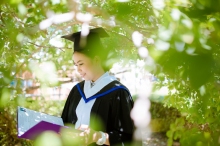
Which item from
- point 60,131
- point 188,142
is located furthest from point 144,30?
point 188,142

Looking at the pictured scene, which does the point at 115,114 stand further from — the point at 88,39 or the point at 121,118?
the point at 88,39

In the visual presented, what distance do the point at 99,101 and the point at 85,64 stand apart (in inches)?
10.3

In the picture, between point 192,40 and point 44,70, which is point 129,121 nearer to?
point 44,70

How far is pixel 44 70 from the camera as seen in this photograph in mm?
1482

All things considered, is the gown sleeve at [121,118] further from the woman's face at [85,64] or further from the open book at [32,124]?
the open book at [32,124]

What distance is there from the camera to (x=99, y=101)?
2053 millimetres

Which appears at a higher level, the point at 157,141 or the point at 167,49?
the point at 167,49

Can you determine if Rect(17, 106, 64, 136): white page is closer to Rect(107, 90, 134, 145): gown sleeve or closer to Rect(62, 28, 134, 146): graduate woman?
Rect(62, 28, 134, 146): graduate woman

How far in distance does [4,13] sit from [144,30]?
989mm

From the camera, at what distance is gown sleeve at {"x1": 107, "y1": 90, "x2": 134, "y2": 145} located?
1.96m

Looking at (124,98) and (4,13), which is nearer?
(124,98)

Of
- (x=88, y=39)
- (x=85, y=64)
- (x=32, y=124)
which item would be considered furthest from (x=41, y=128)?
(x=88, y=39)

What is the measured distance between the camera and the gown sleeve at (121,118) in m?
1.96

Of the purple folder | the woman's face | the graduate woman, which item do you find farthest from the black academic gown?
the purple folder
